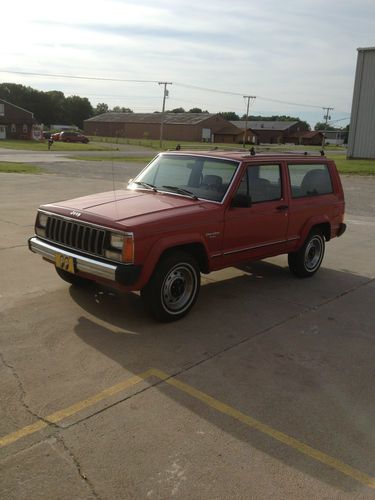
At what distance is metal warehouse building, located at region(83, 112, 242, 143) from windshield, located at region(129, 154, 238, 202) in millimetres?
94822

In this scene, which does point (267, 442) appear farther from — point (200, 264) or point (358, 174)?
point (358, 174)

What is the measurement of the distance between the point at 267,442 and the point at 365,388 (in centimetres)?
120

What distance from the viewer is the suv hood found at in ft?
15.9

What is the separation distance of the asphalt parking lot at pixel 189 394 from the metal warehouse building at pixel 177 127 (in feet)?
315

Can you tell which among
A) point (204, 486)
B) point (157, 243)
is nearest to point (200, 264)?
point (157, 243)

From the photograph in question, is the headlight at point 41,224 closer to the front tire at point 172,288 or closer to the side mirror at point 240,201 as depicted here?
the front tire at point 172,288

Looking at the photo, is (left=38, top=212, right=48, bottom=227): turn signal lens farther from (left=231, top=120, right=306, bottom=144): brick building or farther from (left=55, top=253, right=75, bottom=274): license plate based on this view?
(left=231, top=120, right=306, bottom=144): brick building

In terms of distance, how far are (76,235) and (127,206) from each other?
62 cm

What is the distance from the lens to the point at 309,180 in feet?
22.8

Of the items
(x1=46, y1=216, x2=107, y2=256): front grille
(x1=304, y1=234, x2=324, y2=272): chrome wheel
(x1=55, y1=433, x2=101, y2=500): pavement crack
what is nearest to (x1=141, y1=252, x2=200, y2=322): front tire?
(x1=46, y1=216, x2=107, y2=256): front grille

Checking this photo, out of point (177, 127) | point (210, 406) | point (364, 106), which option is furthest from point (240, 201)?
point (177, 127)

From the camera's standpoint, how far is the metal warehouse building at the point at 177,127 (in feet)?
329

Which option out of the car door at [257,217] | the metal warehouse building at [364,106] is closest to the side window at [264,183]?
the car door at [257,217]

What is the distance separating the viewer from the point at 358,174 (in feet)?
90.9
